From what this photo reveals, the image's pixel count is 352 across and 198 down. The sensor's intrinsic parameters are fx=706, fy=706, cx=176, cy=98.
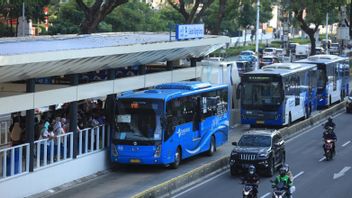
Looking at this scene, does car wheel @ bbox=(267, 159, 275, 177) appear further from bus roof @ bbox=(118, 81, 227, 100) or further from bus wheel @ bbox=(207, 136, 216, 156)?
bus wheel @ bbox=(207, 136, 216, 156)

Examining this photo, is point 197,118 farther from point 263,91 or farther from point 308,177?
point 263,91

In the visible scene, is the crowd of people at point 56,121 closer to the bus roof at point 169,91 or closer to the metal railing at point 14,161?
the metal railing at point 14,161

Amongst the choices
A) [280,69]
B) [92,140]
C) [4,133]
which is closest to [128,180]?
[92,140]

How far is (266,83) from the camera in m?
36.1

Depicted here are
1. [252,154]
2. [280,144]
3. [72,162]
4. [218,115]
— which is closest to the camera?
[72,162]

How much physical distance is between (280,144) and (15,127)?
10023 mm

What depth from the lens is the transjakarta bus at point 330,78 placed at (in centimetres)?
4594

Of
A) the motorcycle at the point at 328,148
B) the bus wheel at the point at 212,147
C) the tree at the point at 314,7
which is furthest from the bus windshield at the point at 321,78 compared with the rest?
the bus wheel at the point at 212,147

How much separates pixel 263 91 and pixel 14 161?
60.3 feet

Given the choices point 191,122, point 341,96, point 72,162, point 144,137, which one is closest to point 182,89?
point 191,122

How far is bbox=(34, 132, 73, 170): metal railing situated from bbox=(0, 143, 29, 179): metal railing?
494mm

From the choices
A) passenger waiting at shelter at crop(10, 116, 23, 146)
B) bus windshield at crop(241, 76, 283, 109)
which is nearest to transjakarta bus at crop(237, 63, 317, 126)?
bus windshield at crop(241, 76, 283, 109)

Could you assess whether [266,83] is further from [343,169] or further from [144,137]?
[144,137]

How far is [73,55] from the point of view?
67.9 feet
